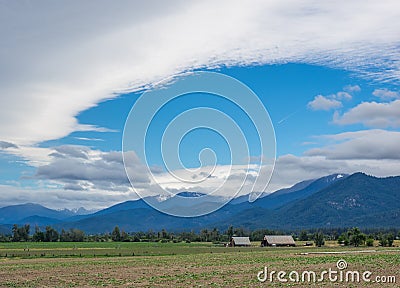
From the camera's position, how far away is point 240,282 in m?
32.0

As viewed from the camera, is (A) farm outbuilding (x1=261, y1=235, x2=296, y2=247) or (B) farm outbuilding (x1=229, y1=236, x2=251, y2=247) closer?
(A) farm outbuilding (x1=261, y1=235, x2=296, y2=247)

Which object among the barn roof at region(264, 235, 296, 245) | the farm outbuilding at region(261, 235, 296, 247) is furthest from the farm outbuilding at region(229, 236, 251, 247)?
the barn roof at region(264, 235, 296, 245)

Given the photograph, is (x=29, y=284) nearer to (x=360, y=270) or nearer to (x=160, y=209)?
(x=160, y=209)

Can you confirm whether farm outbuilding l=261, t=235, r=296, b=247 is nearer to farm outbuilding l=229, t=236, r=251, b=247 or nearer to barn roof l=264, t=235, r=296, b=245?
A: barn roof l=264, t=235, r=296, b=245

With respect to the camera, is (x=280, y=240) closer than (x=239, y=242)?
Yes

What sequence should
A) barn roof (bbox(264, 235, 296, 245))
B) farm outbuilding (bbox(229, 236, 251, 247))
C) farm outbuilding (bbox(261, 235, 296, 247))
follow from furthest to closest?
farm outbuilding (bbox(229, 236, 251, 247)), barn roof (bbox(264, 235, 296, 245)), farm outbuilding (bbox(261, 235, 296, 247))

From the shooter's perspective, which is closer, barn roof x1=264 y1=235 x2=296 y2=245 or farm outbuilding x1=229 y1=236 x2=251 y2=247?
barn roof x1=264 y1=235 x2=296 y2=245

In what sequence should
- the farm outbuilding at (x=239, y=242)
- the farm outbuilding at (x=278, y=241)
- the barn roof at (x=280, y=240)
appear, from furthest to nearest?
the farm outbuilding at (x=239, y=242), the barn roof at (x=280, y=240), the farm outbuilding at (x=278, y=241)

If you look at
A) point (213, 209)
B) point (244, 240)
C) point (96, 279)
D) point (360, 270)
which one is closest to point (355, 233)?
point (244, 240)

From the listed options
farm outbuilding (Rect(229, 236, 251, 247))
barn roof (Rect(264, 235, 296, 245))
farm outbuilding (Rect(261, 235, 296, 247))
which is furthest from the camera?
farm outbuilding (Rect(229, 236, 251, 247))

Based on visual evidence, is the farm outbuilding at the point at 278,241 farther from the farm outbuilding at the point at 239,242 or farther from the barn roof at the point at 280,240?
the farm outbuilding at the point at 239,242

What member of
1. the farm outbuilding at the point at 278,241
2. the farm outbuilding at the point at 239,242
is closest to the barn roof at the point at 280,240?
the farm outbuilding at the point at 278,241

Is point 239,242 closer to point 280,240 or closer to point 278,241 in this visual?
point 278,241

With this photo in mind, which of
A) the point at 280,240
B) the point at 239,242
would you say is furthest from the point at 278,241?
the point at 239,242
